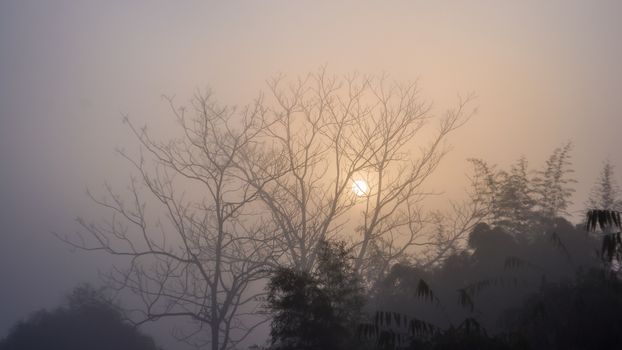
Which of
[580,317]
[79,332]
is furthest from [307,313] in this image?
[79,332]

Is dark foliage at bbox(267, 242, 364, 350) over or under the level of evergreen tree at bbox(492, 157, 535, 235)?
under

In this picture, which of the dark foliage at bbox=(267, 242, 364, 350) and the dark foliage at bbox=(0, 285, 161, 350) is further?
the dark foliage at bbox=(0, 285, 161, 350)

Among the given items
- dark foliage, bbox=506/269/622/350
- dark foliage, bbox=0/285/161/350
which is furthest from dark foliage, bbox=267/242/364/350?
dark foliage, bbox=0/285/161/350

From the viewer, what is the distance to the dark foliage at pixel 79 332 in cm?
3180

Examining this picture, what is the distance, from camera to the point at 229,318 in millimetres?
17062

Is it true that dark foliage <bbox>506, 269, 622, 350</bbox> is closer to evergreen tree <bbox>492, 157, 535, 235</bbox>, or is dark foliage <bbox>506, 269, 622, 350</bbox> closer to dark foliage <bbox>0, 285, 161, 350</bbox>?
evergreen tree <bbox>492, 157, 535, 235</bbox>

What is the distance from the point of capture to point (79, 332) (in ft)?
105

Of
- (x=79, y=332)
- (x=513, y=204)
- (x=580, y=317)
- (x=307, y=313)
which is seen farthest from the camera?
(x=79, y=332)

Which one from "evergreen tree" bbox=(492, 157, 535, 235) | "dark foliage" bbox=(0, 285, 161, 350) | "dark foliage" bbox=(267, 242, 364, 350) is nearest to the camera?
"dark foliage" bbox=(267, 242, 364, 350)

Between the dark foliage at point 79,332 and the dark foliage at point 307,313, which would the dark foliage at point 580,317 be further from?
the dark foliage at point 79,332

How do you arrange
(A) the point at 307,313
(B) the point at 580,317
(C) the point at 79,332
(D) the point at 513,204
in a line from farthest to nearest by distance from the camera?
(C) the point at 79,332
(D) the point at 513,204
(B) the point at 580,317
(A) the point at 307,313

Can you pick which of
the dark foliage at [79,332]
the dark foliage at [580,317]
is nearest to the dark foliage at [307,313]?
the dark foliage at [580,317]

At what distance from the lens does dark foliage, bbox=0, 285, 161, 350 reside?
3180 cm

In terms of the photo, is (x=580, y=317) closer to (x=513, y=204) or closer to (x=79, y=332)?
(x=513, y=204)
